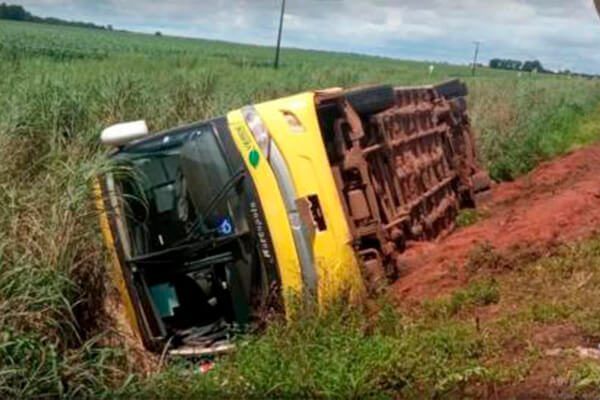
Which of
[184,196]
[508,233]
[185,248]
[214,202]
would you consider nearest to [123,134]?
[184,196]

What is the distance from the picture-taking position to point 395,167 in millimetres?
7645

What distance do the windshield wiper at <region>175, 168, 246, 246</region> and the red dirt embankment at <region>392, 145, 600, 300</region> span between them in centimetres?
152

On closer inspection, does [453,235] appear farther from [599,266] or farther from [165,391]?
[165,391]

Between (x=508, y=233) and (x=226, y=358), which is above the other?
(x=508, y=233)

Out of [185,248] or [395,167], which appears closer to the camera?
[185,248]

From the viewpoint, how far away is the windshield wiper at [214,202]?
5.70m

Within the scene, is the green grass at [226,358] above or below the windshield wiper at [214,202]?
below

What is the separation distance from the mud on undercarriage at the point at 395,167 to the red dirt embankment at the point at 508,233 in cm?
21

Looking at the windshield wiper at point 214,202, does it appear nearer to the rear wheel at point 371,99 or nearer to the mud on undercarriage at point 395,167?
the mud on undercarriage at point 395,167

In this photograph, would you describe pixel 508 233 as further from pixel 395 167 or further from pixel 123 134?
pixel 123 134

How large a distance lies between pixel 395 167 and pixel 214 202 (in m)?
2.46

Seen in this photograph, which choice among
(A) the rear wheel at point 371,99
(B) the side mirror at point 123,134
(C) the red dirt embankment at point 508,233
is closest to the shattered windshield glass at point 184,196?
(B) the side mirror at point 123,134

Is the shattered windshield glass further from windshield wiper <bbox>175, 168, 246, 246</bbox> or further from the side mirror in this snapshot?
the side mirror

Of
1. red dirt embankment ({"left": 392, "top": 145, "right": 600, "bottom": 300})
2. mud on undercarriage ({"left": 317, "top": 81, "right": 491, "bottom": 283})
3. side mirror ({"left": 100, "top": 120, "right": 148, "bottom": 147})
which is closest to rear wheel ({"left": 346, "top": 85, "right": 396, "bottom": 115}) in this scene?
mud on undercarriage ({"left": 317, "top": 81, "right": 491, "bottom": 283})
